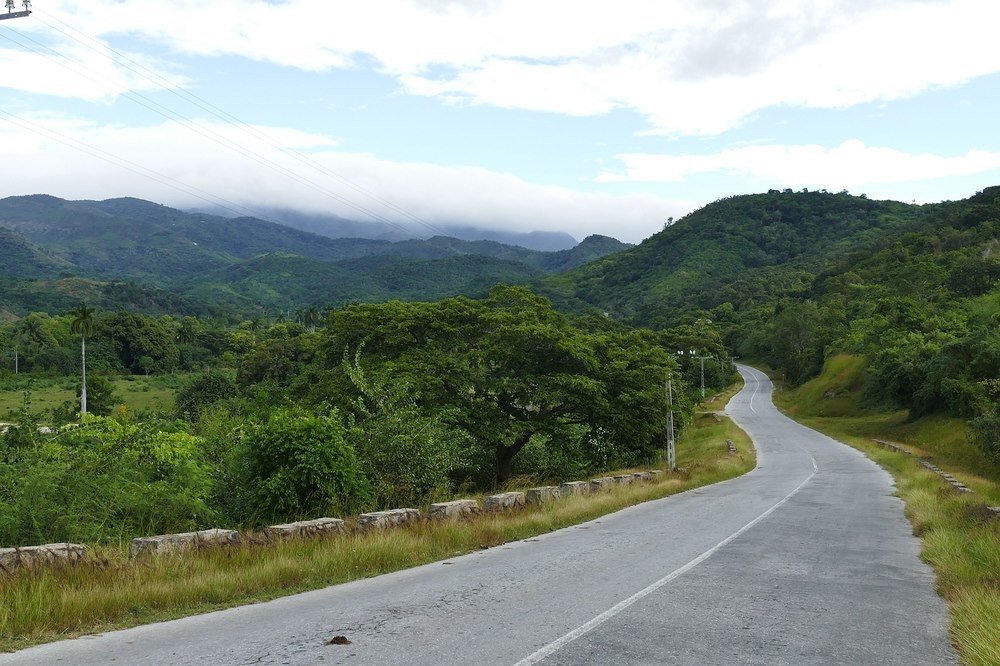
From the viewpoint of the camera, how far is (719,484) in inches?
1220

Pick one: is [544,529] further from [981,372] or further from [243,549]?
[981,372]

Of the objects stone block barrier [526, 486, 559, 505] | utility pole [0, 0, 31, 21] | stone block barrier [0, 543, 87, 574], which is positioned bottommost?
stone block barrier [526, 486, 559, 505]

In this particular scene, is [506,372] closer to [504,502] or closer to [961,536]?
[504,502]

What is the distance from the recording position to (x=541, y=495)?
18.5m

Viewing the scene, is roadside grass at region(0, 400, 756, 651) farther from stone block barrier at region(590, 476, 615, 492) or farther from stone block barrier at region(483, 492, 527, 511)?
stone block barrier at region(590, 476, 615, 492)

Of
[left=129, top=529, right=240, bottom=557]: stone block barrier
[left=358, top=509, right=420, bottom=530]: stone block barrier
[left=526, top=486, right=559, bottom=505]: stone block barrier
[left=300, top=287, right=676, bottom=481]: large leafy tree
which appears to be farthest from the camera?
[left=300, top=287, right=676, bottom=481]: large leafy tree

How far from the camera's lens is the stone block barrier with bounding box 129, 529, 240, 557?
9570 mm

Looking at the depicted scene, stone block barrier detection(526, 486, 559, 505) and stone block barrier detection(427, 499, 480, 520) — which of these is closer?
stone block barrier detection(427, 499, 480, 520)

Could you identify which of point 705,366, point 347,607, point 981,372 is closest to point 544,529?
point 347,607

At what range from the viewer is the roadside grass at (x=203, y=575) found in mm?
7359

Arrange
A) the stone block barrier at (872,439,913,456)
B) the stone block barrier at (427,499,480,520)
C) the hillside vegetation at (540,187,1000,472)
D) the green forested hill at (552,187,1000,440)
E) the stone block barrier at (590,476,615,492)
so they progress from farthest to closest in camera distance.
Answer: the green forested hill at (552,187,1000,440)
the hillside vegetation at (540,187,1000,472)
the stone block barrier at (872,439,913,456)
the stone block barrier at (590,476,615,492)
the stone block barrier at (427,499,480,520)

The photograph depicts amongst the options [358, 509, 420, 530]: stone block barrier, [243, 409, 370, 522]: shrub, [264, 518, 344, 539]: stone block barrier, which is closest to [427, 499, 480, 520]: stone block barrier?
[358, 509, 420, 530]: stone block barrier

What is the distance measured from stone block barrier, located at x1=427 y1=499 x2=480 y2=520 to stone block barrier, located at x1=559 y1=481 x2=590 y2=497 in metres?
5.09

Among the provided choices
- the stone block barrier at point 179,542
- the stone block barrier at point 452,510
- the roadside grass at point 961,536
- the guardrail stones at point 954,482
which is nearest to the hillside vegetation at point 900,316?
the roadside grass at point 961,536
